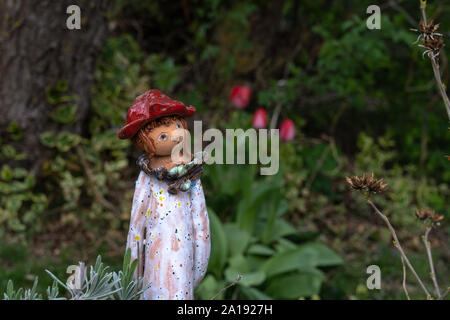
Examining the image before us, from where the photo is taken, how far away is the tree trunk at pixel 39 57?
115 inches

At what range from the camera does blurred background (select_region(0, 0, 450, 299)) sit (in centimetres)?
286

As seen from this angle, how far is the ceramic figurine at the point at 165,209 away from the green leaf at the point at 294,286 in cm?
91

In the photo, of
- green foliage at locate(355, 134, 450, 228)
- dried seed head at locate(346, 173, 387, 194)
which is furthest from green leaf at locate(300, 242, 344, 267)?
dried seed head at locate(346, 173, 387, 194)

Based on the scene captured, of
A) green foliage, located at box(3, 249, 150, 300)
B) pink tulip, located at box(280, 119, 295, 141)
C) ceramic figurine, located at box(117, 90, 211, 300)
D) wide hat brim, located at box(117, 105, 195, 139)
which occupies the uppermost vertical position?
pink tulip, located at box(280, 119, 295, 141)

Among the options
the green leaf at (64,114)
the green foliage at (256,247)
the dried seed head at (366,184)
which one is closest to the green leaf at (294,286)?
the green foliage at (256,247)

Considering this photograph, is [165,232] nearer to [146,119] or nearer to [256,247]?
[146,119]

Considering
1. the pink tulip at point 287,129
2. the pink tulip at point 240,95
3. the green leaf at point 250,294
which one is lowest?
the green leaf at point 250,294

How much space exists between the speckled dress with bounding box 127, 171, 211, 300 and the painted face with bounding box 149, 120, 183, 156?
12 centimetres

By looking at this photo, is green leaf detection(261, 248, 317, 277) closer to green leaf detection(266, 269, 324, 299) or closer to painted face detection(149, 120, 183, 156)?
green leaf detection(266, 269, 324, 299)

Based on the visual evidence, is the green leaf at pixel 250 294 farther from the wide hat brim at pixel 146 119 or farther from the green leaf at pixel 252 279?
the wide hat brim at pixel 146 119

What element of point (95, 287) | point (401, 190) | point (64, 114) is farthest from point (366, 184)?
point (401, 190)

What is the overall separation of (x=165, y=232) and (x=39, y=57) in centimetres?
190
